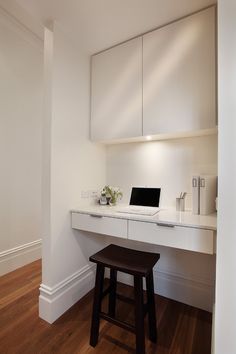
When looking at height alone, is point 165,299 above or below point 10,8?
below

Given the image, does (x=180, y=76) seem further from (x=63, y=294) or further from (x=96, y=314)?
(x=63, y=294)

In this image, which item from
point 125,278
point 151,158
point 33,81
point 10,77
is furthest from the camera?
point 33,81

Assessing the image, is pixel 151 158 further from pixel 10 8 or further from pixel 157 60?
pixel 10 8

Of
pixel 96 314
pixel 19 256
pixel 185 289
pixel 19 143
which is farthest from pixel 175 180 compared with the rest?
pixel 19 256

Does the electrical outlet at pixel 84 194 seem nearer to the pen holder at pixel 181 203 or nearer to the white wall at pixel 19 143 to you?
the pen holder at pixel 181 203

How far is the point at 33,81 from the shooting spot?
254 centimetres

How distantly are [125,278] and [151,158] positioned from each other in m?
1.33

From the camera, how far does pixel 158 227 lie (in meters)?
1.36

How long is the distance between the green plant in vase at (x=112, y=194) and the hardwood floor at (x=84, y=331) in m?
0.96

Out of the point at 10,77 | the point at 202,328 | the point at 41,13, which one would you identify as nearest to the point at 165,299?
the point at 202,328

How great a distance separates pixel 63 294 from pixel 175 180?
142 centimetres

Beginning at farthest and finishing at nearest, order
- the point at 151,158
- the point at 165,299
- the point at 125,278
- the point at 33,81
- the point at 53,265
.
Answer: the point at 33,81 → the point at 125,278 → the point at 151,158 → the point at 165,299 → the point at 53,265

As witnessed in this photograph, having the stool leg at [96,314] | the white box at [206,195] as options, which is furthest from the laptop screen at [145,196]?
the stool leg at [96,314]

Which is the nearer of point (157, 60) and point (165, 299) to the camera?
point (157, 60)
